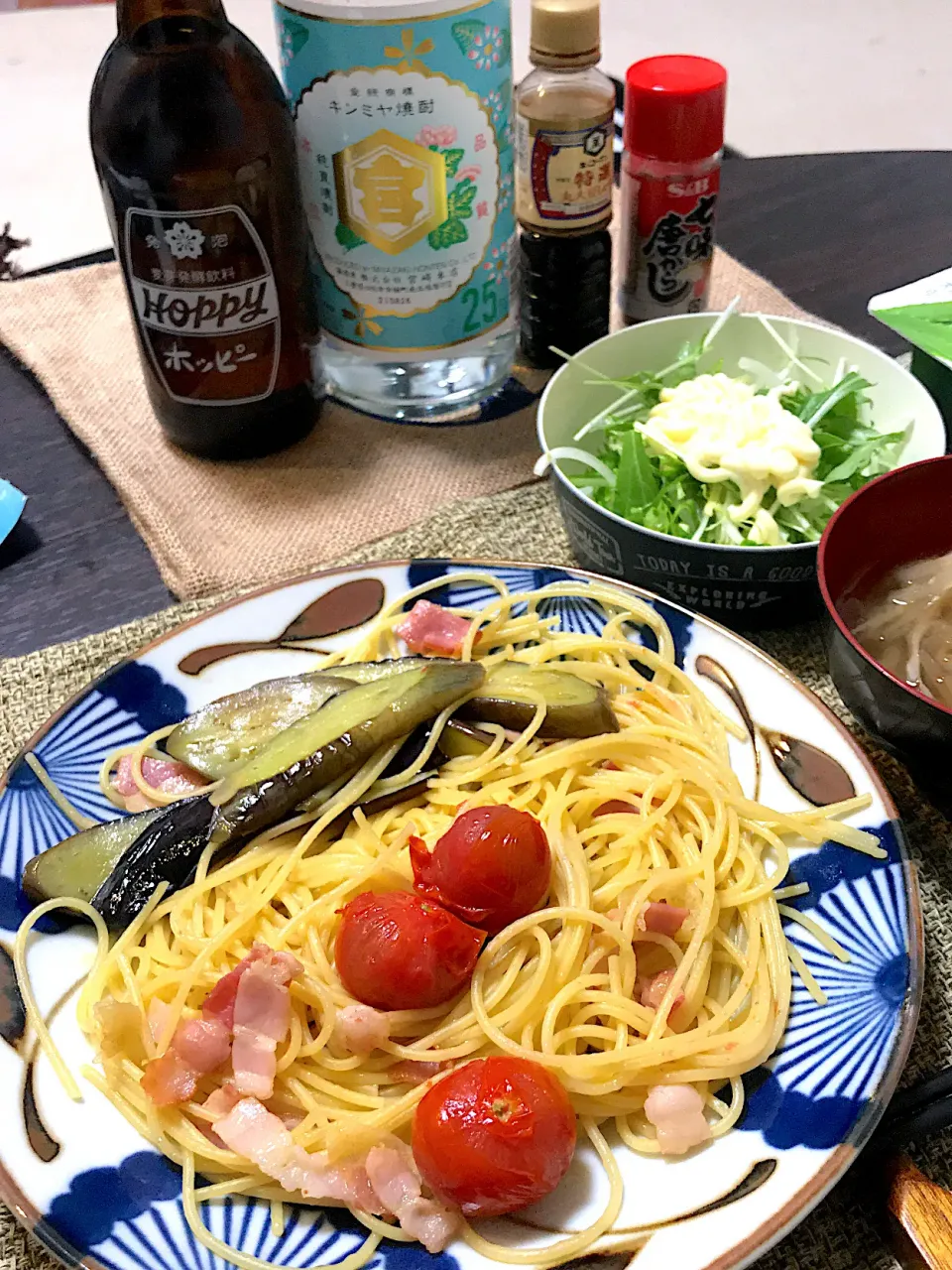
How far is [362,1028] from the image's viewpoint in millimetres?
994

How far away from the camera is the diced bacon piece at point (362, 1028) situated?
3.26 ft

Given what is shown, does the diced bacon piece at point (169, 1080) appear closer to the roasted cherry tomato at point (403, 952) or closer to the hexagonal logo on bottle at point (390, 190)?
the roasted cherry tomato at point (403, 952)

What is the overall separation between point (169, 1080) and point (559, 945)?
0.38m

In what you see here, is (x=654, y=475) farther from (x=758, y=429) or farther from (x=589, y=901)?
(x=589, y=901)

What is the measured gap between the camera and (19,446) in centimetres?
191

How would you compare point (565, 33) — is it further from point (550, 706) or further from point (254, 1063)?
point (254, 1063)

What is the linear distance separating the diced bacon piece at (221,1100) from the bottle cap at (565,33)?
60.1 inches

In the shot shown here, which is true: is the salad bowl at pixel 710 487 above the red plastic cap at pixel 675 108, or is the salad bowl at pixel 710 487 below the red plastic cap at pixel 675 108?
below

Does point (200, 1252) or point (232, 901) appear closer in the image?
point (200, 1252)

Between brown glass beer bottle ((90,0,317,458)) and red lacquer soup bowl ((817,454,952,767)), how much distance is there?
903 millimetres

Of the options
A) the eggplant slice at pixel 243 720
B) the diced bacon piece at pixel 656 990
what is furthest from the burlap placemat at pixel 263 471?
the diced bacon piece at pixel 656 990

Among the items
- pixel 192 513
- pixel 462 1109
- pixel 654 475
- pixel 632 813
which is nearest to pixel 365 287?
pixel 192 513

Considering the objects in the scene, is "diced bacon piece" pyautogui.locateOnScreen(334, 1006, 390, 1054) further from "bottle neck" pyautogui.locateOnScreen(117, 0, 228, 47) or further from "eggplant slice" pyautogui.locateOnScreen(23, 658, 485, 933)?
"bottle neck" pyautogui.locateOnScreen(117, 0, 228, 47)

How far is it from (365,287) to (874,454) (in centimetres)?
83
